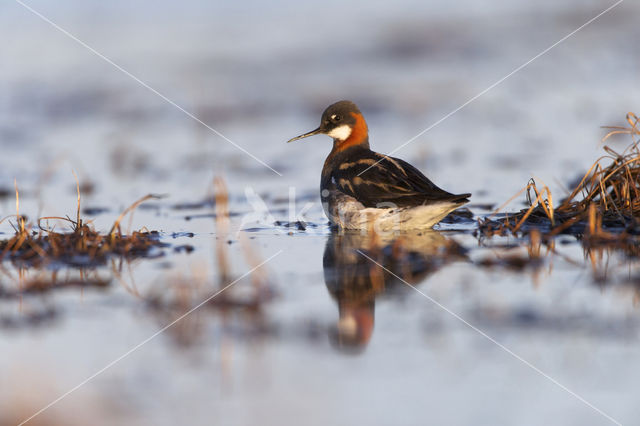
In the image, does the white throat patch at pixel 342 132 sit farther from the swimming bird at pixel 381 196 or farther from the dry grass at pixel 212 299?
the dry grass at pixel 212 299

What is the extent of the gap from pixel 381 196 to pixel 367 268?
1811 mm

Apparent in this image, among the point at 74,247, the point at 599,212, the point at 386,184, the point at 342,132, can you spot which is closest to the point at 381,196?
the point at 386,184

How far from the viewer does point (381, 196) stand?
669 cm

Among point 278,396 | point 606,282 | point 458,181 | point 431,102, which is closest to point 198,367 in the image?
point 278,396

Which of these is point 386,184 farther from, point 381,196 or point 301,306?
point 301,306

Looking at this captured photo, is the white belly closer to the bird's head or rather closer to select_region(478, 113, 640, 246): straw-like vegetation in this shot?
select_region(478, 113, 640, 246): straw-like vegetation

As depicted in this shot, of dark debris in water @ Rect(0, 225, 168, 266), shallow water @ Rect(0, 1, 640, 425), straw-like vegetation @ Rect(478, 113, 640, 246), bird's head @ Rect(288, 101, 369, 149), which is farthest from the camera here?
bird's head @ Rect(288, 101, 369, 149)

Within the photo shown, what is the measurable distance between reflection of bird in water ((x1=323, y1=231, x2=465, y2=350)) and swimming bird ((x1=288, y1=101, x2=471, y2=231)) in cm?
20

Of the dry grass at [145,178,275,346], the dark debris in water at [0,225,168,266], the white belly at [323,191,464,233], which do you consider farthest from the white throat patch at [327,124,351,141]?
the dry grass at [145,178,275,346]

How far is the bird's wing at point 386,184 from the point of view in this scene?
254 inches

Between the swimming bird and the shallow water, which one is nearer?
the shallow water

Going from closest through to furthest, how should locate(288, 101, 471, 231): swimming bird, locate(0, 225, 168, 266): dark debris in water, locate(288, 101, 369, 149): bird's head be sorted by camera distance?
locate(0, 225, 168, 266): dark debris in water → locate(288, 101, 471, 231): swimming bird → locate(288, 101, 369, 149): bird's head

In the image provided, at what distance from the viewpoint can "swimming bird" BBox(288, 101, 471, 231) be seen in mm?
6383

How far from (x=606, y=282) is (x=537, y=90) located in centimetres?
909
